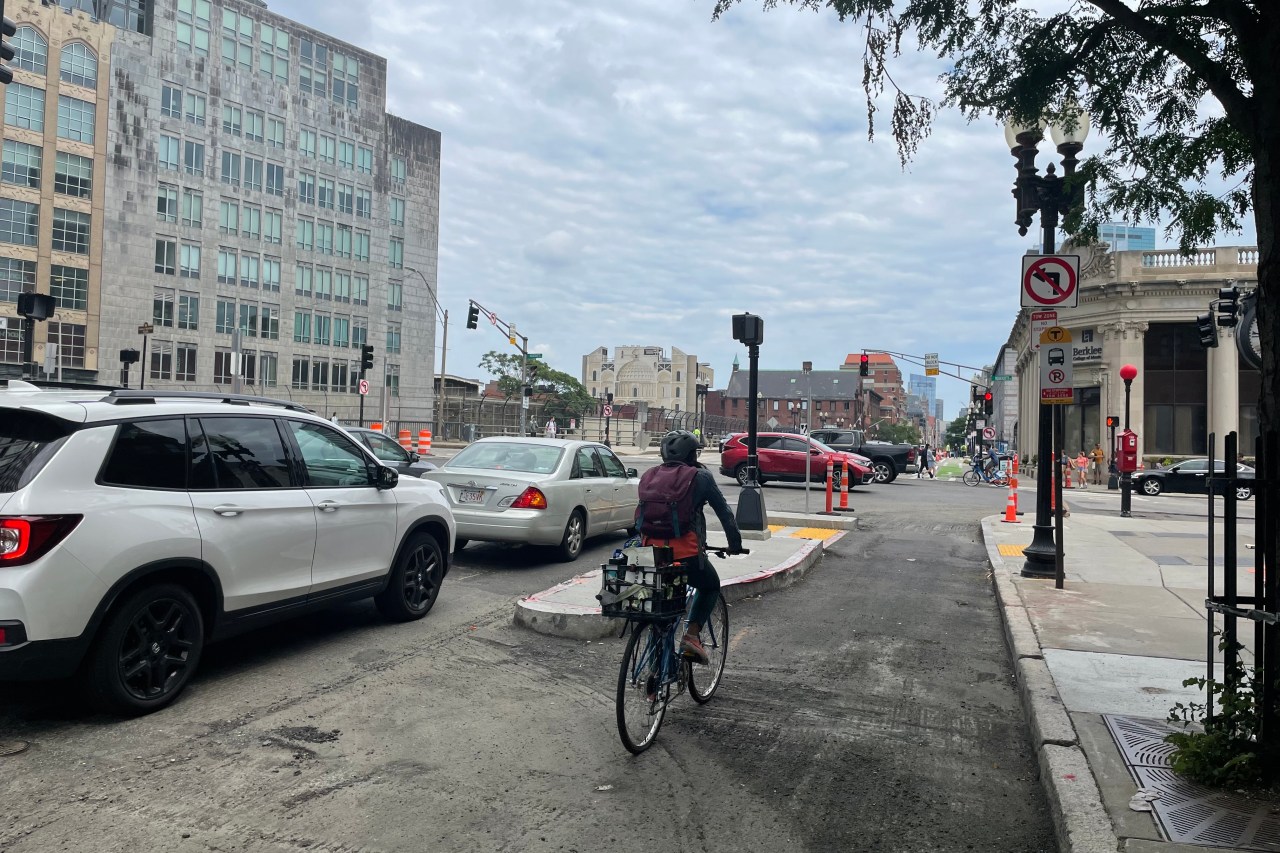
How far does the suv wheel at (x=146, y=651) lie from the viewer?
486cm

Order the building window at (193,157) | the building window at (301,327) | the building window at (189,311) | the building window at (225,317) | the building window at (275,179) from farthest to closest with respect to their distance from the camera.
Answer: the building window at (301,327), the building window at (275,179), the building window at (225,317), the building window at (189,311), the building window at (193,157)

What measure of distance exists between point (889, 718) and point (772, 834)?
6.34 ft

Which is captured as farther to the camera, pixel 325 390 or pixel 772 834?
pixel 325 390

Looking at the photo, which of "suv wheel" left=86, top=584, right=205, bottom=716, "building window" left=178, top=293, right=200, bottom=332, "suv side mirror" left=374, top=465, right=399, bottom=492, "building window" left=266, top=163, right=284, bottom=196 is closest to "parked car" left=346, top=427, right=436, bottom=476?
"suv side mirror" left=374, top=465, right=399, bottom=492

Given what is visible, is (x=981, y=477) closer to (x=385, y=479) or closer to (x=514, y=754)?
(x=385, y=479)

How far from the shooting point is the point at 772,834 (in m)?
3.88

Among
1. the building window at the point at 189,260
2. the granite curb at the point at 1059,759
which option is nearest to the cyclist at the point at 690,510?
the granite curb at the point at 1059,759

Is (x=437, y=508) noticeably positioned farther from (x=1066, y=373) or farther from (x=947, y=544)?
(x=947, y=544)

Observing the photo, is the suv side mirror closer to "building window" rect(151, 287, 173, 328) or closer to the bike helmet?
the bike helmet

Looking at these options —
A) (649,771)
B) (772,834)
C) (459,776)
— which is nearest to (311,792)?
(459,776)

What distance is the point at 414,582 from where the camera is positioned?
772 cm

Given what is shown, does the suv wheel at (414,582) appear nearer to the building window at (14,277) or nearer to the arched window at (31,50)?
the building window at (14,277)

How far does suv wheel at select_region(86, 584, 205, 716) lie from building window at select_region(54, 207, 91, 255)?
5758 cm

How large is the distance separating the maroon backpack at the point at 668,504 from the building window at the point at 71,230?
59.0 m
